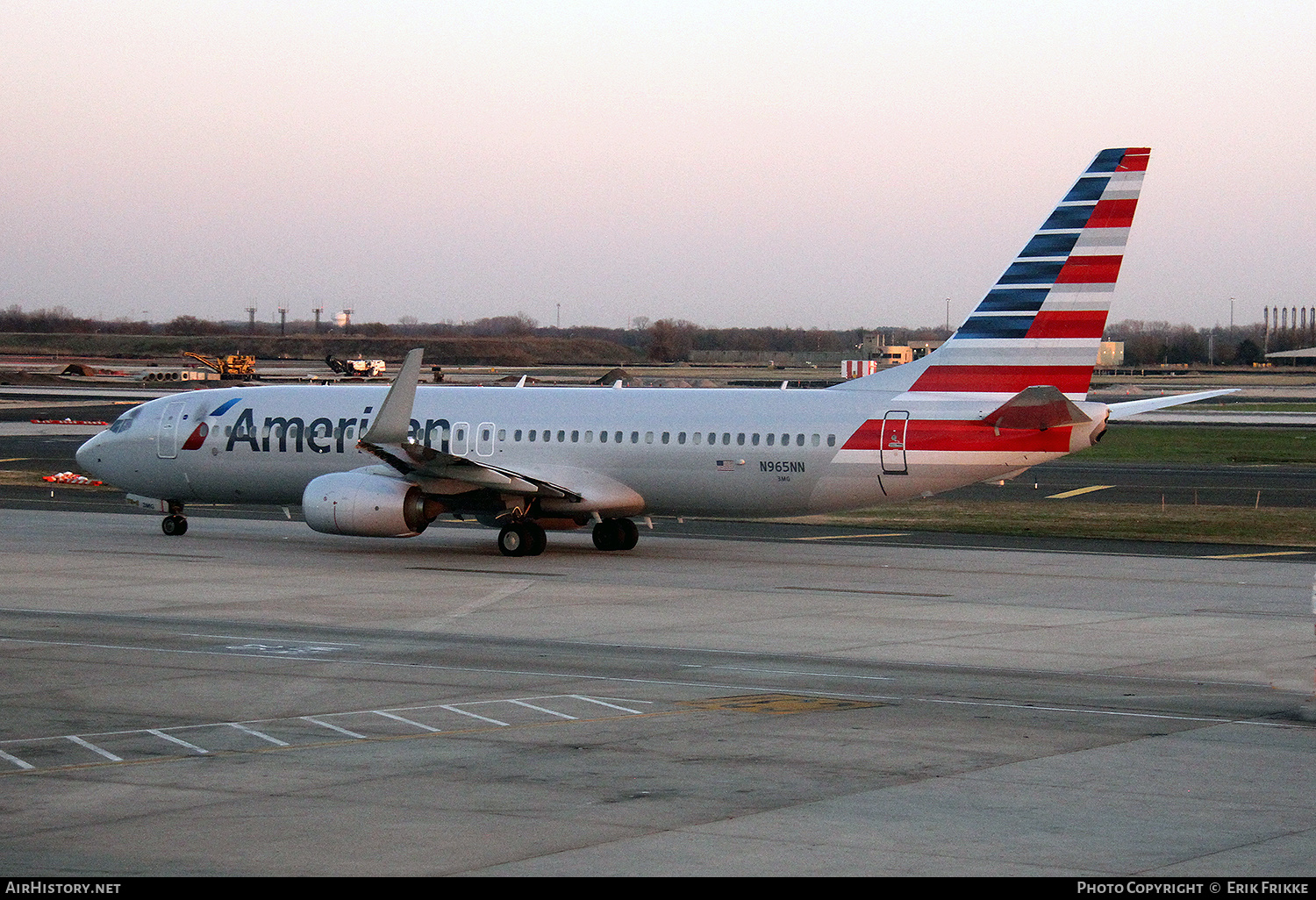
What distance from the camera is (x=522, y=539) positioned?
34594 mm

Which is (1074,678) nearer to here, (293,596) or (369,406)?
(293,596)

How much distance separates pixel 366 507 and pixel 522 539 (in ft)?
11.3

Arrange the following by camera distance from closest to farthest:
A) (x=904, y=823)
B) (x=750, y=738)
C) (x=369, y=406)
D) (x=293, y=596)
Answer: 1. (x=904, y=823)
2. (x=750, y=738)
3. (x=293, y=596)
4. (x=369, y=406)

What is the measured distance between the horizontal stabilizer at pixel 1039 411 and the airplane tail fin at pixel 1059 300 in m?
0.86

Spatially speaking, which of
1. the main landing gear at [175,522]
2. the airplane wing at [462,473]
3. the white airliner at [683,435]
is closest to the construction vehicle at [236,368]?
the main landing gear at [175,522]

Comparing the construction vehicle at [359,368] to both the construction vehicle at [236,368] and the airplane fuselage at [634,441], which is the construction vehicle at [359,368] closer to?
the construction vehicle at [236,368]

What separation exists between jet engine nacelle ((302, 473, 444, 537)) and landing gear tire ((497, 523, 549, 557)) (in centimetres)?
177

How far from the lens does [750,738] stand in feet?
53.2

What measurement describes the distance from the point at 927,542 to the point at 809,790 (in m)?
25.1

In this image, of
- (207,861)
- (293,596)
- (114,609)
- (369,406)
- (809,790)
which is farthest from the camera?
(369,406)

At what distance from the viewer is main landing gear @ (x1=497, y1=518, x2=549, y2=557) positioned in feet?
114

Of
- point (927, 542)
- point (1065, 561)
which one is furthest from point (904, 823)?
point (927, 542)

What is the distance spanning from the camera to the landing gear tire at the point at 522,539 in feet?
114

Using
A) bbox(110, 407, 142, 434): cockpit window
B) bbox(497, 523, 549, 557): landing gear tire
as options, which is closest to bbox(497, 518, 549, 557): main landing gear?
bbox(497, 523, 549, 557): landing gear tire
